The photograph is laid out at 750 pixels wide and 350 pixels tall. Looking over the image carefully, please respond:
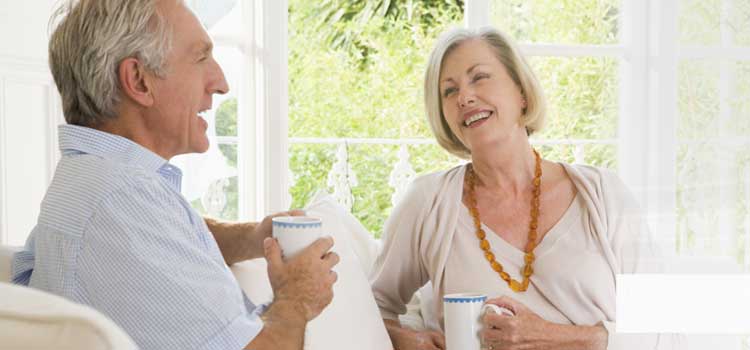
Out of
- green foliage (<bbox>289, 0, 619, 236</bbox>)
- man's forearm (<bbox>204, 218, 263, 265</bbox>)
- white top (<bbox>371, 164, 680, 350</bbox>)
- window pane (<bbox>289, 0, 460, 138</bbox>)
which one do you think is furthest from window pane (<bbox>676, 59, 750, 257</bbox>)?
window pane (<bbox>289, 0, 460, 138</bbox>)

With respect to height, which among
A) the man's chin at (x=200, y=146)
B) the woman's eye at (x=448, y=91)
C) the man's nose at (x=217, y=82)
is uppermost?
the man's nose at (x=217, y=82)

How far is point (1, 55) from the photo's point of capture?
2008 millimetres

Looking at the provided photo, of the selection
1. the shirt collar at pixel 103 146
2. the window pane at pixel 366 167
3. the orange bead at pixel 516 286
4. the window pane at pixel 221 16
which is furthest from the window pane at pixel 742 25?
the window pane at pixel 366 167

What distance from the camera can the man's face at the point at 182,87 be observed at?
1360mm

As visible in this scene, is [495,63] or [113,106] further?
[495,63]

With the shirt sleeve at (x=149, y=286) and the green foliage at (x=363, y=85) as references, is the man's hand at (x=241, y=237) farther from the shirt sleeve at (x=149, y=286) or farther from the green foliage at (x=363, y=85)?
the green foliage at (x=363, y=85)

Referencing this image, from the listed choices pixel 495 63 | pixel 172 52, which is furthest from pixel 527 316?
pixel 172 52

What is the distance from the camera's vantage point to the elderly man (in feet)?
3.77

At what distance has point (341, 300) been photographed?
1.84 m

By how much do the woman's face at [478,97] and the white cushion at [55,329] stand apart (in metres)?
1.66

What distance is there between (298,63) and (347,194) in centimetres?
374

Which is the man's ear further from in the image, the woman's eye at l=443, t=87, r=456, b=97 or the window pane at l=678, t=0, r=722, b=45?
the window pane at l=678, t=0, r=722, b=45

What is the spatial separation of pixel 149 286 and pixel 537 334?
99 cm

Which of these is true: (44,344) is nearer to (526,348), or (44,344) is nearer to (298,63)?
(526,348)
